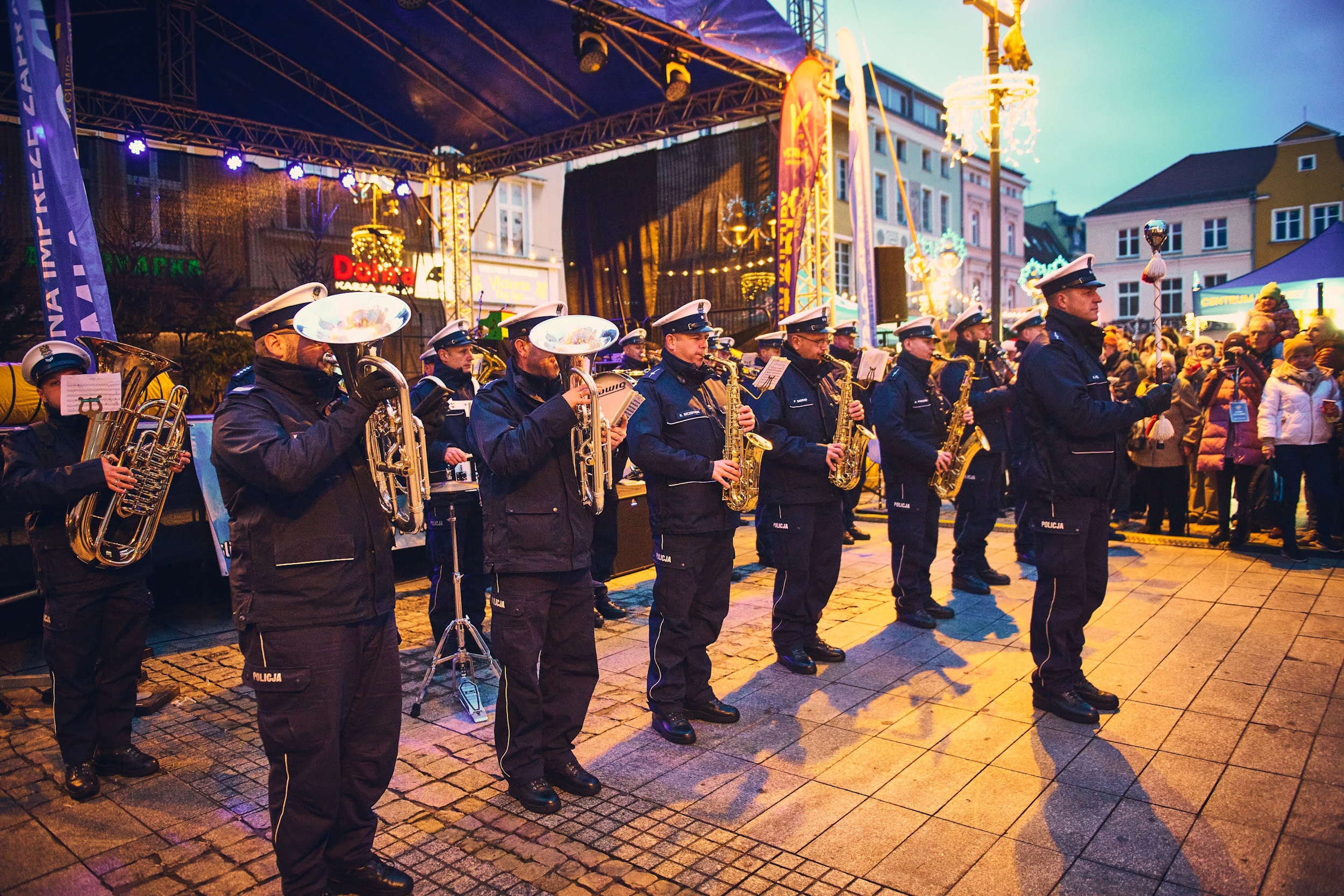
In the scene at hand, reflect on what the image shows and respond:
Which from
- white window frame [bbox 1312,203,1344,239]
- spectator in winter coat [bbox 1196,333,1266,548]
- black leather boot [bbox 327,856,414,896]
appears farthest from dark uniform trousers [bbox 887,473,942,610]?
white window frame [bbox 1312,203,1344,239]

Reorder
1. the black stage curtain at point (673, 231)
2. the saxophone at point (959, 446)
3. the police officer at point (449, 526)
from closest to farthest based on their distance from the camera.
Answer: the police officer at point (449, 526) → the saxophone at point (959, 446) → the black stage curtain at point (673, 231)

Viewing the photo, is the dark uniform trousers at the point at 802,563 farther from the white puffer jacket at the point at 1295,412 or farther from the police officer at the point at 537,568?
the white puffer jacket at the point at 1295,412

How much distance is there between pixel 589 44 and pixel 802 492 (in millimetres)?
7296

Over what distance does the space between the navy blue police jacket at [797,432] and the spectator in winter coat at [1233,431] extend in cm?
545

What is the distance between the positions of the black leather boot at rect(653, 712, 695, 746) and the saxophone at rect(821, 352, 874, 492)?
1.97m

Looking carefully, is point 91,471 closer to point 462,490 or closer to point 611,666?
point 462,490

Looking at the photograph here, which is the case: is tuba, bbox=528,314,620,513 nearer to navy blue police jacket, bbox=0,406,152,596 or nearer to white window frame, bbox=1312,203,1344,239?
navy blue police jacket, bbox=0,406,152,596

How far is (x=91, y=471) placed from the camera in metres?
4.21

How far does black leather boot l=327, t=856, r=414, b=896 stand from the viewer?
319cm

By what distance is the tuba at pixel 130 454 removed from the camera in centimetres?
435

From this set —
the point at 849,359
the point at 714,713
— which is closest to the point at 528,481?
the point at 714,713

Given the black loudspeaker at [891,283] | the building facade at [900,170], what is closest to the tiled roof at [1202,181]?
the building facade at [900,170]

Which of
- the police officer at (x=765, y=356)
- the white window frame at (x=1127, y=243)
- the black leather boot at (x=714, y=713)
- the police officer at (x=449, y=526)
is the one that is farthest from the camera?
the white window frame at (x=1127, y=243)

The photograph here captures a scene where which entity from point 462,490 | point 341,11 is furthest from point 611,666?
point 341,11
